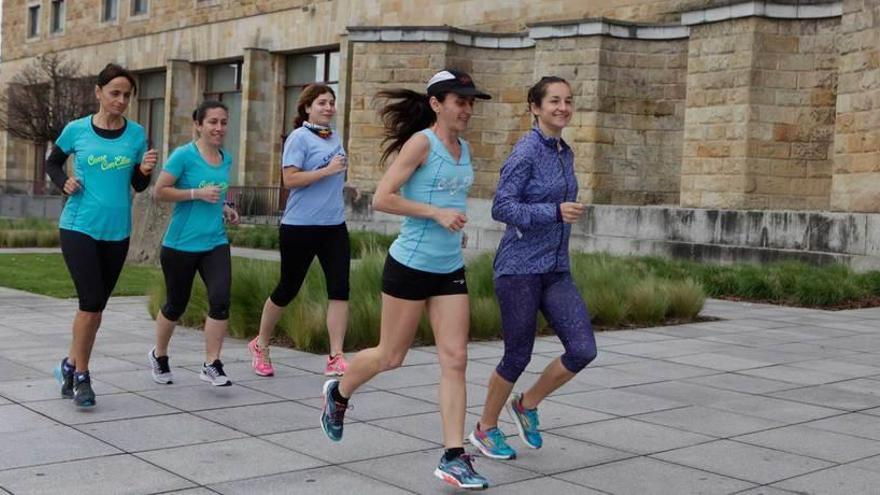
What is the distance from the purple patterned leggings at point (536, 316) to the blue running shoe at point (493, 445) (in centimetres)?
29

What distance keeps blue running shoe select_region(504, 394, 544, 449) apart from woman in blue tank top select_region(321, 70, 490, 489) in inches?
32.2

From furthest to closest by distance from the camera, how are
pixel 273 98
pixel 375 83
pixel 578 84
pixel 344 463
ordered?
pixel 273 98 → pixel 375 83 → pixel 578 84 → pixel 344 463

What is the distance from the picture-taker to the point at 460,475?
5.07 meters

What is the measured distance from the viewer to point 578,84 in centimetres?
2530

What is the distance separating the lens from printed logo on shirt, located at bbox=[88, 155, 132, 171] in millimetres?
7027

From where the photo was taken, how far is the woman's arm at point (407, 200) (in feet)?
17.4

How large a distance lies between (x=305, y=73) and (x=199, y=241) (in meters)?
31.8

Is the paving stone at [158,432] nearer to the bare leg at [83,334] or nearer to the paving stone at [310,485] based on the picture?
the bare leg at [83,334]

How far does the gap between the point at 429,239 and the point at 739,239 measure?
14906mm

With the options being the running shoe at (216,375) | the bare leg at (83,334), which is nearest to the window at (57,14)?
the running shoe at (216,375)

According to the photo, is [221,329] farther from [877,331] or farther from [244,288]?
[877,331]

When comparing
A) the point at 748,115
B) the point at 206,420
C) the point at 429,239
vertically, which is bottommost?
the point at 206,420

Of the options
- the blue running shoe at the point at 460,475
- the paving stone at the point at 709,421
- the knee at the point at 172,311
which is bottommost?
the paving stone at the point at 709,421

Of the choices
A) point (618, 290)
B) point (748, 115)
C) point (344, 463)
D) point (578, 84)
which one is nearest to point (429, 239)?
point (344, 463)
